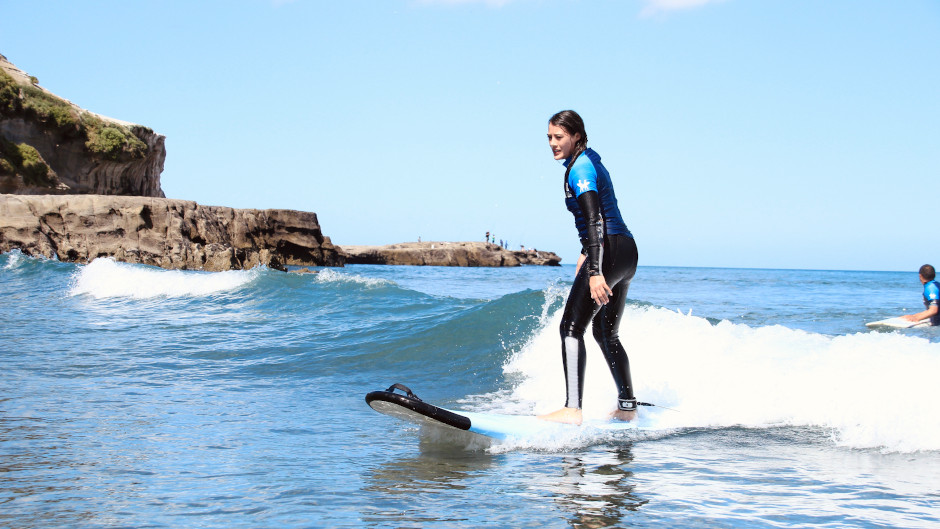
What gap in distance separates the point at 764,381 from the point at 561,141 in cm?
298

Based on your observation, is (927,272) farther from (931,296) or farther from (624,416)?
(624,416)

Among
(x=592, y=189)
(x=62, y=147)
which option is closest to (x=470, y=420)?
(x=592, y=189)

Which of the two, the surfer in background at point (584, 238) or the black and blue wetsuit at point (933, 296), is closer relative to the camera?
the surfer in background at point (584, 238)

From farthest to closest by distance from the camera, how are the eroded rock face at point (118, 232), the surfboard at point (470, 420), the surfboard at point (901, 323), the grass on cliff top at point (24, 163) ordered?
the grass on cliff top at point (24, 163) < the eroded rock face at point (118, 232) < the surfboard at point (901, 323) < the surfboard at point (470, 420)

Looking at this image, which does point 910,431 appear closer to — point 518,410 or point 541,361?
point 518,410

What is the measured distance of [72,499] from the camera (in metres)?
2.94

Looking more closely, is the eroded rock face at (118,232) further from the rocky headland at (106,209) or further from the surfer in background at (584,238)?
the surfer in background at (584,238)

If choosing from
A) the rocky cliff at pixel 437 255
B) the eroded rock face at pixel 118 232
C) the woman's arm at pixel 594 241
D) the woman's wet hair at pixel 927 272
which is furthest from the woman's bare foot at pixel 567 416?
the rocky cliff at pixel 437 255

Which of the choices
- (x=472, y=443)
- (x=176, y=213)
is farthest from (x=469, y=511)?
(x=176, y=213)

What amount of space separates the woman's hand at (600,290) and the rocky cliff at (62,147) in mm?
44632

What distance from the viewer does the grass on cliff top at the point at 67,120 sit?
4241cm

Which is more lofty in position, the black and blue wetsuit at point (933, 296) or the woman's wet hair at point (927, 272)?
the woman's wet hair at point (927, 272)

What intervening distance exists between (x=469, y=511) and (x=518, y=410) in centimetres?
281

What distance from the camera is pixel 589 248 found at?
13.7ft
